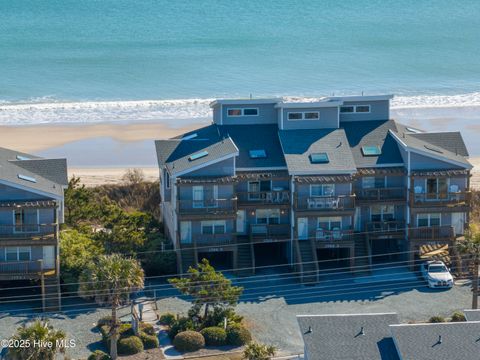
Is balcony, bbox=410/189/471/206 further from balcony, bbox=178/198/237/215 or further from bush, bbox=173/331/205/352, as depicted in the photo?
bush, bbox=173/331/205/352

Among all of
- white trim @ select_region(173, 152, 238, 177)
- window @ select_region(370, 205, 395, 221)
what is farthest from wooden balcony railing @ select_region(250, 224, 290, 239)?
window @ select_region(370, 205, 395, 221)

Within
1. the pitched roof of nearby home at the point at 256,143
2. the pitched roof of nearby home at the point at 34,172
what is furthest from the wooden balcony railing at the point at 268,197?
the pitched roof of nearby home at the point at 34,172

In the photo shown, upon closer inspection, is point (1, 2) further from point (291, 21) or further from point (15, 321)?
point (15, 321)

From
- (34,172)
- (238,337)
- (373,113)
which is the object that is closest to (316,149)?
(373,113)

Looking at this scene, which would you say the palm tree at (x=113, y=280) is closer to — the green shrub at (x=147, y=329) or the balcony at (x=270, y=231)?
the green shrub at (x=147, y=329)

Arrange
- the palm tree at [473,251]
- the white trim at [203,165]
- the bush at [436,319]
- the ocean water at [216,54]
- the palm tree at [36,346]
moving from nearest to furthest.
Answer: the palm tree at [36,346] < the bush at [436,319] < the palm tree at [473,251] < the white trim at [203,165] < the ocean water at [216,54]
